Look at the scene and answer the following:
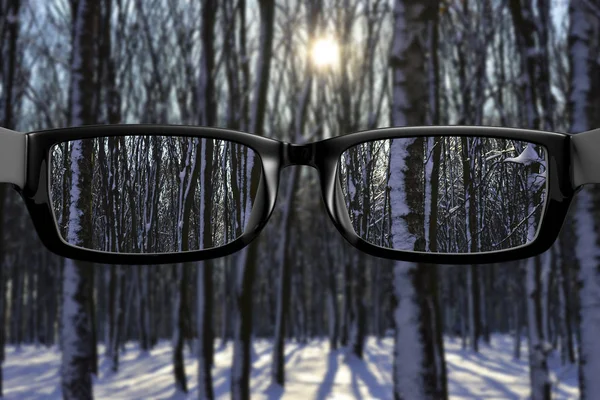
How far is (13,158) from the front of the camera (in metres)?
1.52

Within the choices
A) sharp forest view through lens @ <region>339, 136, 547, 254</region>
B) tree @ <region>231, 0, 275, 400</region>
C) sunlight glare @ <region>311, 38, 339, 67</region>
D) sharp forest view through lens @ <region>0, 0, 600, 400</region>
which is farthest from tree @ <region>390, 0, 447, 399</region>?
sunlight glare @ <region>311, 38, 339, 67</region>

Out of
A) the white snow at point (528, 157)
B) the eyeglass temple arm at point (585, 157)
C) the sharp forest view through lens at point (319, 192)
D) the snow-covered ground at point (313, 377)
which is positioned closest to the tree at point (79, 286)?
the sharp forest view through lens at point (319, 192)

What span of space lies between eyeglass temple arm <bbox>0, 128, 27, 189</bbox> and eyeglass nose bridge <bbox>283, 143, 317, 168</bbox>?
→ 66cm

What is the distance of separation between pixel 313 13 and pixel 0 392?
332 inches

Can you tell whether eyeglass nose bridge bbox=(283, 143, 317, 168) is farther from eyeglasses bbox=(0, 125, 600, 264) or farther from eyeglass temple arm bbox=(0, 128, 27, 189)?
eyeglass temple arm bbox=(0, 128, 27, 189)

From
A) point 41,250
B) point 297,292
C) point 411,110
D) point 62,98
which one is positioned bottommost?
point 297,292

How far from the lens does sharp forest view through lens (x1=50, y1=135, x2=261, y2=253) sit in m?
1.65

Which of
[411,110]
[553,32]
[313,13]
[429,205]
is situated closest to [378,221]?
[429,205]

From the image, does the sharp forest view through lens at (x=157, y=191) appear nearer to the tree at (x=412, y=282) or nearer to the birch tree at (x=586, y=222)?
the tree at (x=412, y=282)

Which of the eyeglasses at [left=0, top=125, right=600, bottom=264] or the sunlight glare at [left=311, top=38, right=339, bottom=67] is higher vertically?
the sunlight glare at [left=311, top=38, right=339, bottom=67]

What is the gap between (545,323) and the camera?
10617 mm

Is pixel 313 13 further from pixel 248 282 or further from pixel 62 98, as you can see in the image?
pixel 62 98

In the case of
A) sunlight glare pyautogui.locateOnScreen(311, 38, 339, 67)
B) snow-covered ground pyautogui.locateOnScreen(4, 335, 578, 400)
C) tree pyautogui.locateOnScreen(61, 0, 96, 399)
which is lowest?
snow-covered ground pyautogui.locateOnScreen(4, 335, 578, 400)

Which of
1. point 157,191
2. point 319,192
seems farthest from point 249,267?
point 157,191
